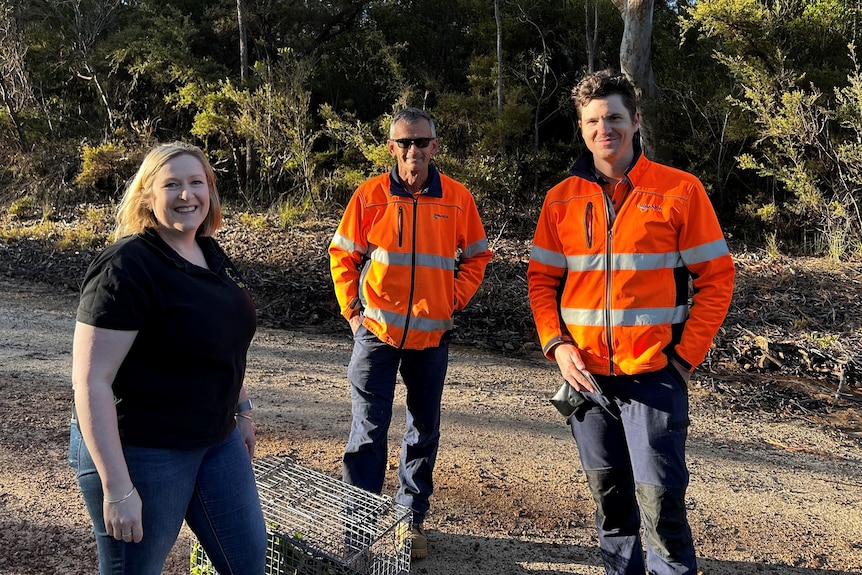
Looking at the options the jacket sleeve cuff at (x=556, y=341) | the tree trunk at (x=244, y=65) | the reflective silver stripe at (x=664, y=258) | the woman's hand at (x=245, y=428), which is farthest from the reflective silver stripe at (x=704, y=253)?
the tree trunk at (x=244, y=65)

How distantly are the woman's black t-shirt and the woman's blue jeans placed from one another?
7 cm

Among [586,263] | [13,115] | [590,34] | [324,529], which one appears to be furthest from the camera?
[13,115]

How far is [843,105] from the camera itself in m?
9.80

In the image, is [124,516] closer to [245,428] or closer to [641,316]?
[245,428]

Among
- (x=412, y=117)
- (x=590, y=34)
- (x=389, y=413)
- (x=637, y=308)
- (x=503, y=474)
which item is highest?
(x=590, y=34)

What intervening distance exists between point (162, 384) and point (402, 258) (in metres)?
1.57

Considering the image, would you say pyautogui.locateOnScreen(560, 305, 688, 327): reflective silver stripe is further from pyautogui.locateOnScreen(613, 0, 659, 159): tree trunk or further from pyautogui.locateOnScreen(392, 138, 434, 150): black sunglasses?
pyautogui.locateOnScreen(613, 0, 659, 159): tree trunk

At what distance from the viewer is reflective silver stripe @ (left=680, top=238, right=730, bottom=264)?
2.68 metres

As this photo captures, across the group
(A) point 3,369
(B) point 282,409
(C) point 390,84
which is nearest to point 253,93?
(C) point 390,84

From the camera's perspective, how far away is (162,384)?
6.72 feet

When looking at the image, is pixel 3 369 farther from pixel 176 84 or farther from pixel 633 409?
pixel 176 84

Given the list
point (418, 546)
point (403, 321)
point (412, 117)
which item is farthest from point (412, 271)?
point (418, 546)

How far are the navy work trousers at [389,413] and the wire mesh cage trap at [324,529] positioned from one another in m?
0.19

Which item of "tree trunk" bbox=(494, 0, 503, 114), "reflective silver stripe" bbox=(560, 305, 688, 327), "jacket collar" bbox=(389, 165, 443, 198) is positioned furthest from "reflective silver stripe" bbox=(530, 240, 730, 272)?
"tree trunk" bbox=(494, 0, 503, 114)
